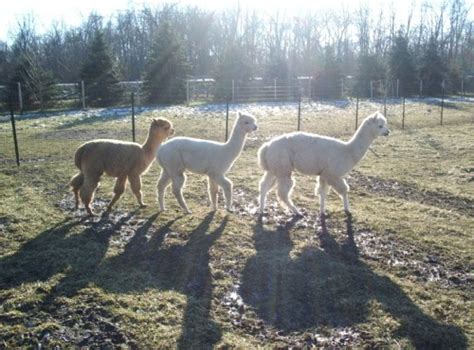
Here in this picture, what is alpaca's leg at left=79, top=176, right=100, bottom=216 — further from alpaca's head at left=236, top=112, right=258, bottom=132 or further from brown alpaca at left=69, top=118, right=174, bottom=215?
alpaca's head at left=236, top=112, right=258, bottom=132

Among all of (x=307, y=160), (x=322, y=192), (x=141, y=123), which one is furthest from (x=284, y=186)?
(x=141, y=123)

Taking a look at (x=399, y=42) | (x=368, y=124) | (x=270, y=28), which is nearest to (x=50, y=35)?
(x=270, y=28)

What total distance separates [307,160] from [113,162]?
2856mm

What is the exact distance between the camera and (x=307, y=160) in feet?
22.1

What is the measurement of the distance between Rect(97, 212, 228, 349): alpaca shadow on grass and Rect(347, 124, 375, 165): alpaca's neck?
Answer: 7.85ft

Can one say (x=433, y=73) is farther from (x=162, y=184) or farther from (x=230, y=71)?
(x=162, y=184)

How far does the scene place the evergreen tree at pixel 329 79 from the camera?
3425 cm

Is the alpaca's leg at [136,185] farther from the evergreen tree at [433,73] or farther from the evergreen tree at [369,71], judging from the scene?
the evergreen tree at [433,73]

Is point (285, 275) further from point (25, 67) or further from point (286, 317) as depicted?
point (25, 67)

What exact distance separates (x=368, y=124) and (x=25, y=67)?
2859cm

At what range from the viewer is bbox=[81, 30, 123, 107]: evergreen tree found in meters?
28.3

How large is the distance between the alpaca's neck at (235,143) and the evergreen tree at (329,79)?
93.0 feet

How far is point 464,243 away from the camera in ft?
19.3

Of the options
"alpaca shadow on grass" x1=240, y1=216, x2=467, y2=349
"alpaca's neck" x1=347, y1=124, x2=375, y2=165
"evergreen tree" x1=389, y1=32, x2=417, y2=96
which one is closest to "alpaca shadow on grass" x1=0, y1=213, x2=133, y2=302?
"alpaca shadow on grass" x1=240, y1=216, x2=467, y2=349
